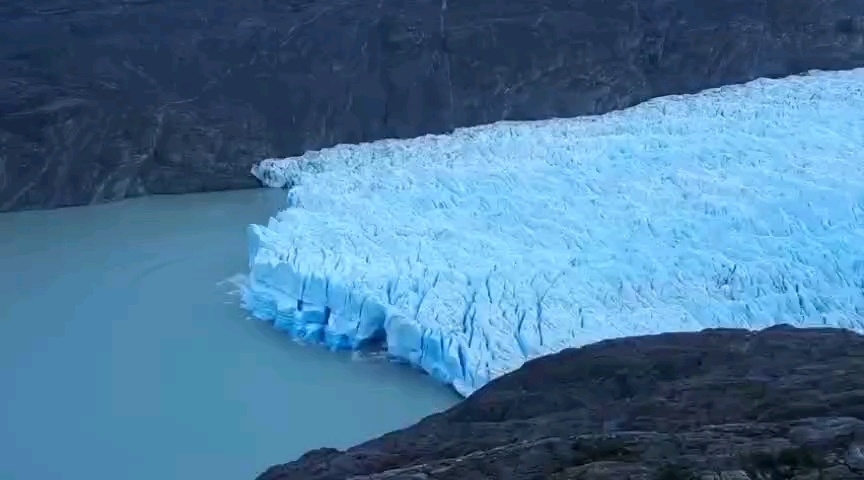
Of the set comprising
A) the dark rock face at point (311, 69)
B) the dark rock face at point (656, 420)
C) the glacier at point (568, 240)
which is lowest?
the dark rock face at point (656, 420)

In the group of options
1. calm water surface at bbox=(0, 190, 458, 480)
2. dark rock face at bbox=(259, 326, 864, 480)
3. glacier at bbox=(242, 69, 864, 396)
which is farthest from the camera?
glacier at bbox=(242, 69, 864, 396)

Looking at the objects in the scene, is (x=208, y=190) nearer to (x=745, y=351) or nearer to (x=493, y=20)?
(x=493, y=20)

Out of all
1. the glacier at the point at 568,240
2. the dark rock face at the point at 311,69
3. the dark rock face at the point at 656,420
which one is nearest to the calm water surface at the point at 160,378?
the glacier at the point at 568,240

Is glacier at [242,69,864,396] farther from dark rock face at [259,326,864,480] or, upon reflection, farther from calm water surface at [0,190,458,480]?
dark rock face at [259,326,864,480]

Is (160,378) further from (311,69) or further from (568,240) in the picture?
(311,69)

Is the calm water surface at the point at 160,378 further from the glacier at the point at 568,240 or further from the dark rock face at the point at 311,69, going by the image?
the dark rock face at the point at 311,69

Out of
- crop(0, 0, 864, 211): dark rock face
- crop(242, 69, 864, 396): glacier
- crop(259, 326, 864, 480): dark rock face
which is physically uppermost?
crop(0, 0, 864, 211): dark rock face

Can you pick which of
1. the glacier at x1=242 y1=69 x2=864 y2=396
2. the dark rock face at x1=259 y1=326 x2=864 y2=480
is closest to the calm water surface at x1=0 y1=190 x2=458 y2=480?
the glacier at x1=242 y1=69 x2=864 y2=396
